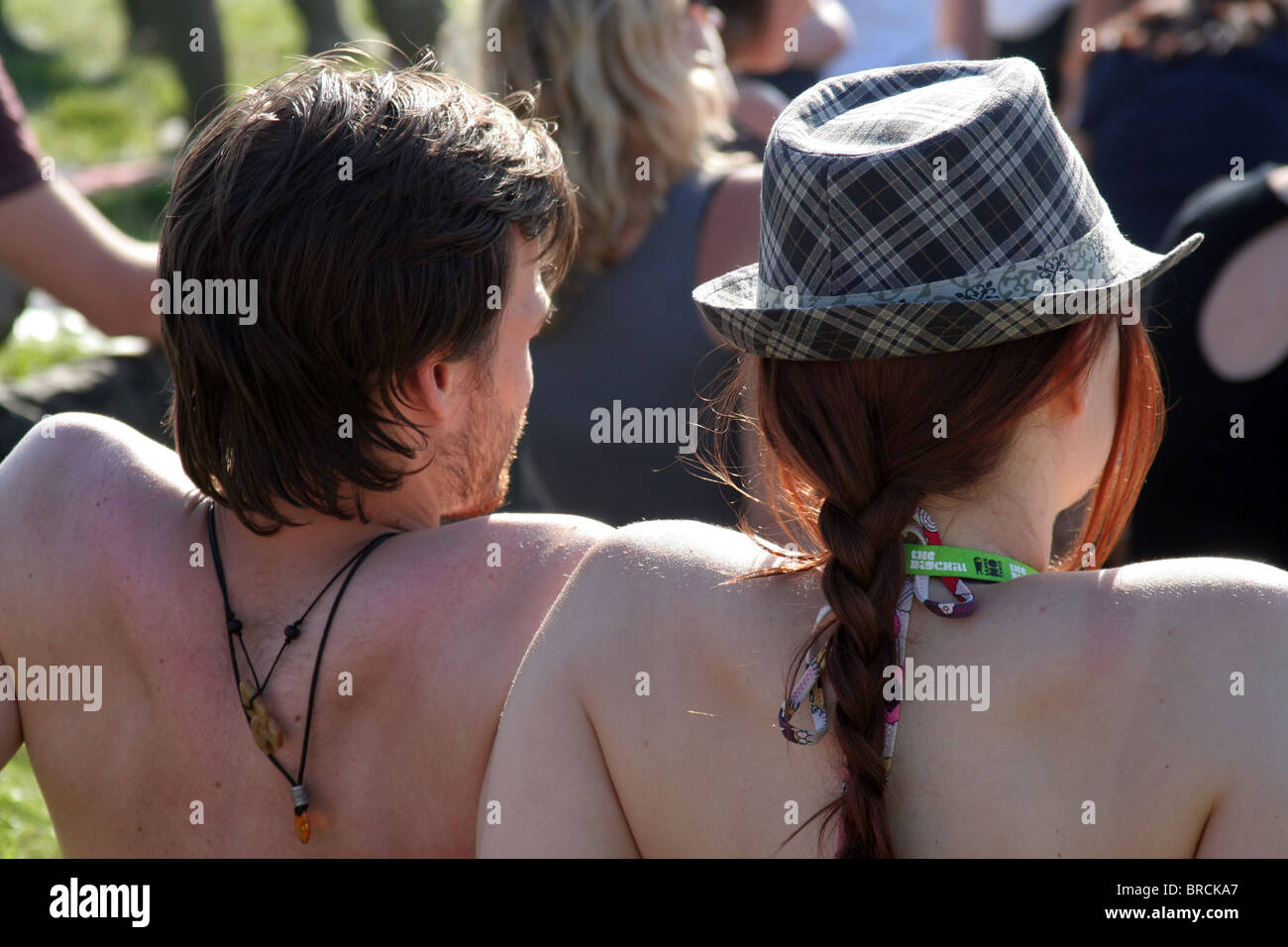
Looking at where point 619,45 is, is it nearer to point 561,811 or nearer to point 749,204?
point 749,204

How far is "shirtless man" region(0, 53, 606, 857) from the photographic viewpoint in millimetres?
1595

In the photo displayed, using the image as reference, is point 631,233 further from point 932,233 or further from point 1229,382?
point 932,233

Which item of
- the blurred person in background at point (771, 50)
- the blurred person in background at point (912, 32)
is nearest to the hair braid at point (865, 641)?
the blurred person in background at point (771, 50)

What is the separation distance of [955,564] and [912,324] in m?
0.24

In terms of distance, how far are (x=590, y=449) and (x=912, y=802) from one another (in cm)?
174

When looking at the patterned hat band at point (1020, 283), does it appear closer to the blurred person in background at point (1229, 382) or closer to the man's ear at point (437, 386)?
the man's ear at point (437, 386)

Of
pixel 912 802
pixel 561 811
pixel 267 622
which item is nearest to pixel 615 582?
pixel 561 811

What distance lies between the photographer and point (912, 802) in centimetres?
127

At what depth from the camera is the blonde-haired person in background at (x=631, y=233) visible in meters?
2.84

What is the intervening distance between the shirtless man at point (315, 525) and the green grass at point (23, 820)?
1.05 metres

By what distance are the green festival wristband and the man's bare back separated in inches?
20.2

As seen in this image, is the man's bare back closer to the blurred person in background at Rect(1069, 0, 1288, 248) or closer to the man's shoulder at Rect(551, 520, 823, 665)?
the man's shoulder at Rect(551, 520, 823, 665)

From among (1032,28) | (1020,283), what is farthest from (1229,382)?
(1032,28)

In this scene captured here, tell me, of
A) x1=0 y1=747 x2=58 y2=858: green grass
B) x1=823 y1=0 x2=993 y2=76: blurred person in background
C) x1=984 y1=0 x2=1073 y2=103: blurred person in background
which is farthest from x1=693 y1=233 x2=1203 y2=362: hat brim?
x1=984 y1=0 x2=1073 y2=103: blurred person in background
